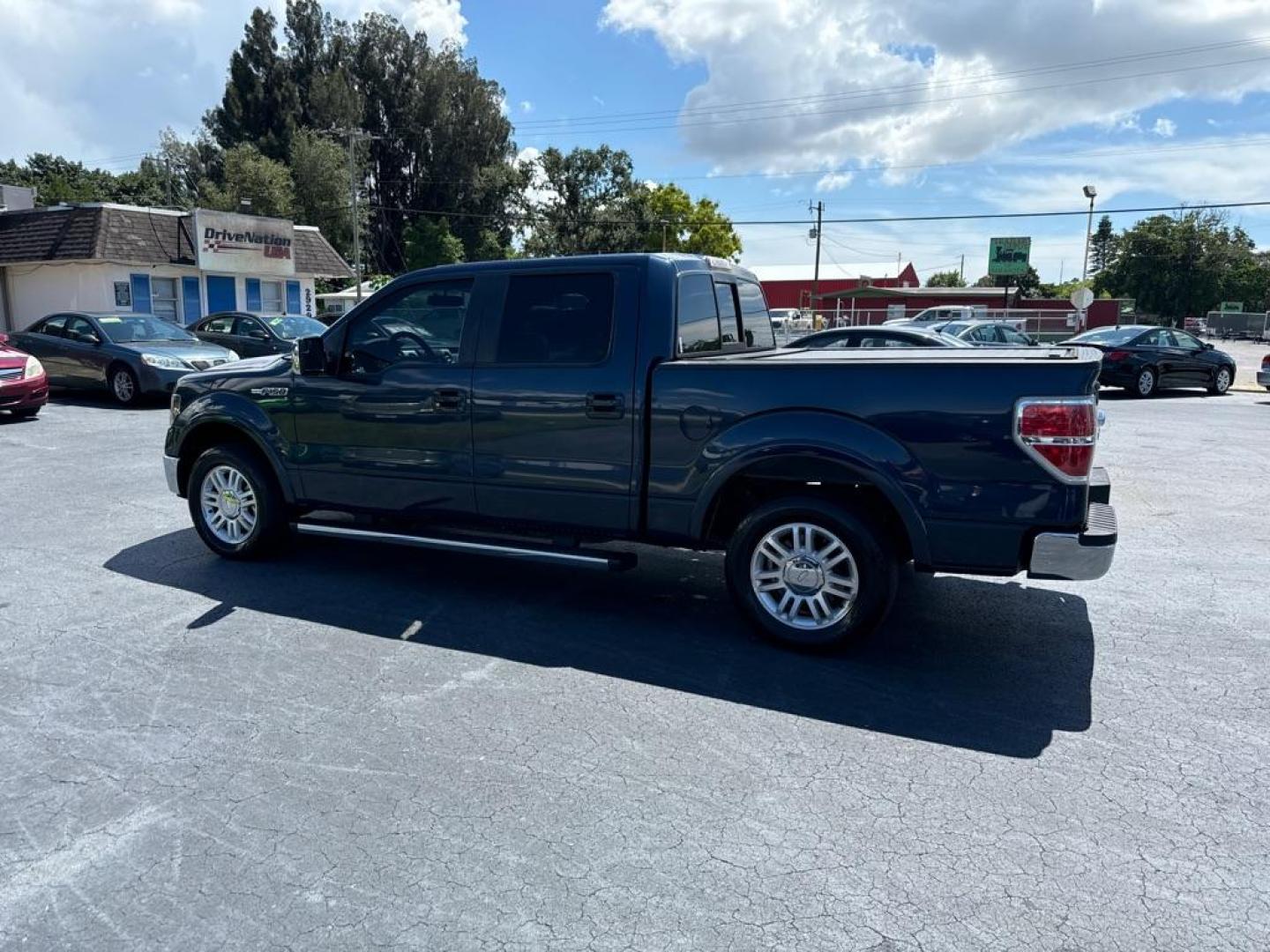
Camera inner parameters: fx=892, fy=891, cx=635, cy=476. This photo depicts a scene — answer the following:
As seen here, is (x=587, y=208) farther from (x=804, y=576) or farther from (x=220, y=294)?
(x=804, y=576)

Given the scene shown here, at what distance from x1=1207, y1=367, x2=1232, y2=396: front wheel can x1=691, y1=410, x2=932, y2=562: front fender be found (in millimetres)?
20061

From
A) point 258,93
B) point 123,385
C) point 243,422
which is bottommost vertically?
point 123,385

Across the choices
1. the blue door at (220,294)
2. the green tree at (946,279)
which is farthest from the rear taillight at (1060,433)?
the green tree at (946,279)

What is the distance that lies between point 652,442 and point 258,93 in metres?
59.9

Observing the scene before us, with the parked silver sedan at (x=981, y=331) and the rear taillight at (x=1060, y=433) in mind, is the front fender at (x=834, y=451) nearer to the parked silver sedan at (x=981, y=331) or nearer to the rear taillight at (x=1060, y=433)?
the rear taillight at (x=1060, y=433)

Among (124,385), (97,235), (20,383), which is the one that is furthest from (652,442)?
(97,235)

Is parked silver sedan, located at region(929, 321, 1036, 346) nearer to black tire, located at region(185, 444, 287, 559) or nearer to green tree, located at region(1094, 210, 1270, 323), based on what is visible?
black tire, located at region(185, 444, 287, 559)

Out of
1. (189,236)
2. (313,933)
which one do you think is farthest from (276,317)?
(313,933)

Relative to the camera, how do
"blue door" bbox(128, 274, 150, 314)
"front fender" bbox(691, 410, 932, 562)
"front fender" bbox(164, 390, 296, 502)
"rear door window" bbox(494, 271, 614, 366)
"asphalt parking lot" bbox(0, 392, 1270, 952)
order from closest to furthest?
"asphalt parking lot" bbox(0, 392, 1270, 952)
"front fender" bbox(691, 410, 932, 562)
"rear door window" bbox(494, 271, 614, 366)
"front fender" bbox(164, 390, 296, 502)
"blue door" bbox(128, 274, 150, 314)

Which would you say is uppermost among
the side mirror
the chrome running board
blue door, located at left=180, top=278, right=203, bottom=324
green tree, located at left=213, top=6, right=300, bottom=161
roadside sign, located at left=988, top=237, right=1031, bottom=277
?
green tree, located at left=213, top=6, right=300, bottom=161

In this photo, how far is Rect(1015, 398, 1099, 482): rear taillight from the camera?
3965 millimetres

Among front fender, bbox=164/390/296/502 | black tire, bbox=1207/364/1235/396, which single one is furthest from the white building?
black tire, bbox=1207/364/1235/396

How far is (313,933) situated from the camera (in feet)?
8.46

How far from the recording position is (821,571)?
15.0 feet
